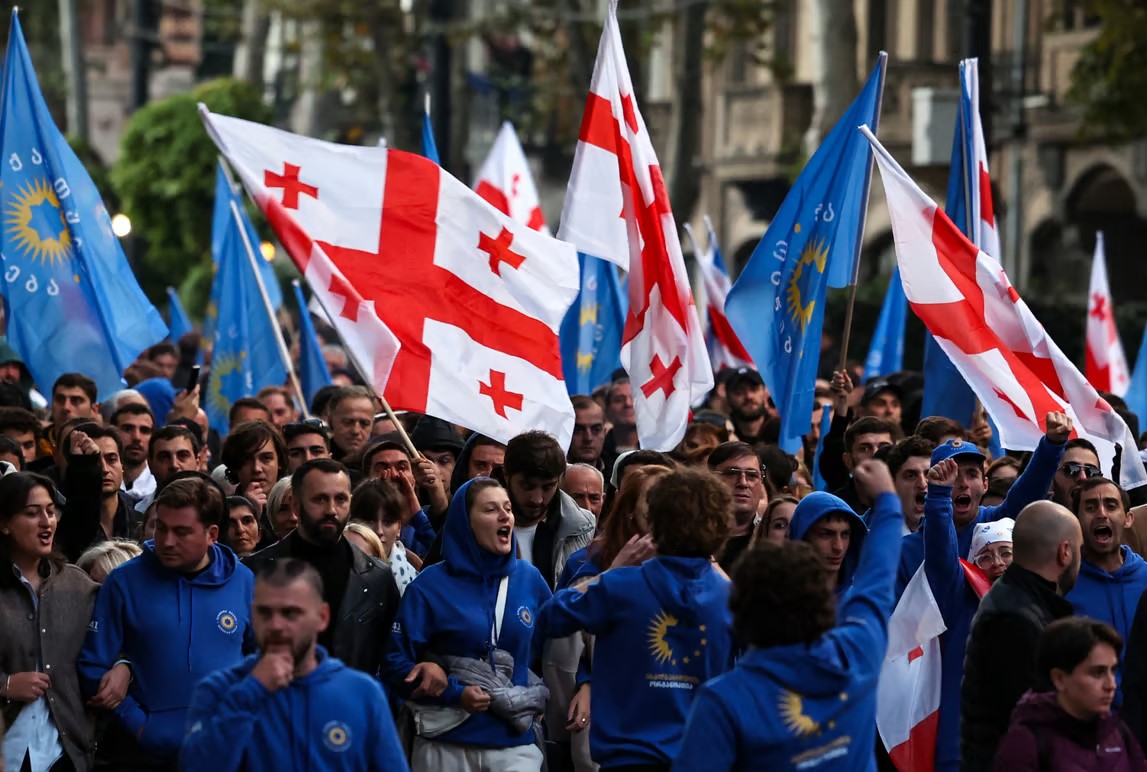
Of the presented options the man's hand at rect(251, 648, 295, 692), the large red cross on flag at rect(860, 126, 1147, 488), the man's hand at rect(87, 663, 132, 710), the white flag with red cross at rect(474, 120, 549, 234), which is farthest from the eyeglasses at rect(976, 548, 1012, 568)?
the white flag with red cross at rect(474, 120, 549, 234)

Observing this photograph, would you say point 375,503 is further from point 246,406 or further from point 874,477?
point 246,406

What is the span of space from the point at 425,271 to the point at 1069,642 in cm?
378

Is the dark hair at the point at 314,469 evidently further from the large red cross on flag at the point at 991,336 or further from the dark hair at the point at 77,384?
the dark hair at the point at 77,384

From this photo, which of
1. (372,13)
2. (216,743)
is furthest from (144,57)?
(216,743)

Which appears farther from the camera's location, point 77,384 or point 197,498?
point 77,384

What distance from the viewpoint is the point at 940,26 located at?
3155 cm

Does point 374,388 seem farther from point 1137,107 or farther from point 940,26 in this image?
point 940,26

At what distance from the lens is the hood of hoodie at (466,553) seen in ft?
24.5

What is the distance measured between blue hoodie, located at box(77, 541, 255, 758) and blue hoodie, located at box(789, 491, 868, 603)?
175cm

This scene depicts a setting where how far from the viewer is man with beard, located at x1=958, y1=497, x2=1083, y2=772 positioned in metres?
6.90

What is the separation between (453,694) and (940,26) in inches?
1001

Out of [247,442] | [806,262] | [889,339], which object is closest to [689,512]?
[247,442]

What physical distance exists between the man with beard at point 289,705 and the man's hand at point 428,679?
5.37 feet

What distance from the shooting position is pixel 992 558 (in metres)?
8.14
